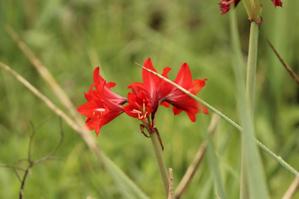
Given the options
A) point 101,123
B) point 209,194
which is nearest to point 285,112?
point 209,194

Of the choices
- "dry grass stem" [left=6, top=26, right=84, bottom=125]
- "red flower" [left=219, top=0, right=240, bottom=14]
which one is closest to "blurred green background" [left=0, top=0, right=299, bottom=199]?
"dry grass stem" [left=6, top=26, right=84, bottom=125]

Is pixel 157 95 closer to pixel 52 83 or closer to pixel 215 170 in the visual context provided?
pixel 215 170

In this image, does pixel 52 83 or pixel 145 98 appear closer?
pixel 145 98

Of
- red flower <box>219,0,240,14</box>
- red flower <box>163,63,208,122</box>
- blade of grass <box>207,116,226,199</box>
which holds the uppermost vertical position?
red flower <box>219,0,240,14</box>

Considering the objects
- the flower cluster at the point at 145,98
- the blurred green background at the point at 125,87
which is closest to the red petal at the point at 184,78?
the flower cluster at the point at 145,98

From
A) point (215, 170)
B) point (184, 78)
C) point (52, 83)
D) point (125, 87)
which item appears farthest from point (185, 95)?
point (125, 87)

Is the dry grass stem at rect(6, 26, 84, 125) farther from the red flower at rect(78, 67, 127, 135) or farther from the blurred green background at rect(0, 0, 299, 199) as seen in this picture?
the blurred green background at rect(0, 0, 299, 199)
